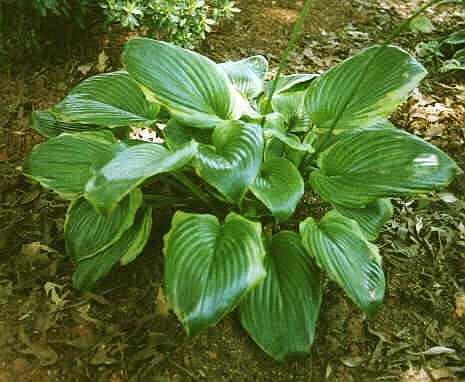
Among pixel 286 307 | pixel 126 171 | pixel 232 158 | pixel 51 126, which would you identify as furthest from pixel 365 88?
pixel 51 126

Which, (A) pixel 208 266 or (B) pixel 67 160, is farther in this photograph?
(B) pixel 67 160

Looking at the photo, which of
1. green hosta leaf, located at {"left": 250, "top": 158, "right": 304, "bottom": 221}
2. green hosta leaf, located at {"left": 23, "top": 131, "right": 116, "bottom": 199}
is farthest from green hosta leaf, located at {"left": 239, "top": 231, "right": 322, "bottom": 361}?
green hosta leaf, located at {"left": 23, "top": 131, "right": 116, "bottom": 199}

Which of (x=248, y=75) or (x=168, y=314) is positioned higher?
(x=248, y=75)

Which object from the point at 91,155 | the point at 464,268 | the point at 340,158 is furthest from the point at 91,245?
the point at 464,268

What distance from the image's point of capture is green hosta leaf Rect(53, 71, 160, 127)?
1952mm

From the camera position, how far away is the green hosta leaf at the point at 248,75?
2.18m

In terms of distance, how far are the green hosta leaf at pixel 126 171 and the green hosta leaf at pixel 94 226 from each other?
22cm

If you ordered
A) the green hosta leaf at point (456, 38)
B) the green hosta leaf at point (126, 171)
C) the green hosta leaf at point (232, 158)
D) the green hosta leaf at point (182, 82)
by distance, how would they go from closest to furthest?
the green hosta leaf at point (126, 171) < the green hosta leaf at point (232, 158) < the green hosta leaf at point (182, 82) < the green hosta leaf at point (456, 38)

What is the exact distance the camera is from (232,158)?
166 cm

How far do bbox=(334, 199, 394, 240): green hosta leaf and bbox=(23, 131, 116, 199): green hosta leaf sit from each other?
970 millimetres

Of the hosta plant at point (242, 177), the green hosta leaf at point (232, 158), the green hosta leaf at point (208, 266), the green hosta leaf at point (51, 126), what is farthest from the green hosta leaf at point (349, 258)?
the green hosta leaf at point (51, 126)

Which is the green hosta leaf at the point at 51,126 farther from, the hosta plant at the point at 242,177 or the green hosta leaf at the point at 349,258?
the green hosta leaf at the point at 349,258

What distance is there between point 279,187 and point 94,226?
704 mm

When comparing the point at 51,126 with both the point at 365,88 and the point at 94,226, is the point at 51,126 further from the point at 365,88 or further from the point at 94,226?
the point at 365,88
